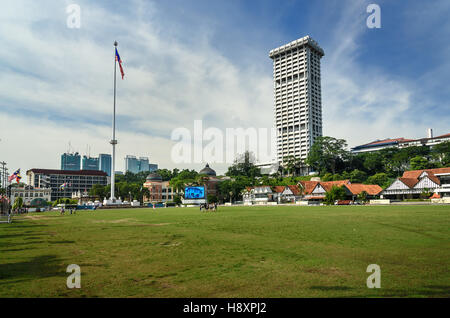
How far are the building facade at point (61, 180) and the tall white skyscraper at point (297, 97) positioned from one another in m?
119

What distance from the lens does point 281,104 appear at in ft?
575

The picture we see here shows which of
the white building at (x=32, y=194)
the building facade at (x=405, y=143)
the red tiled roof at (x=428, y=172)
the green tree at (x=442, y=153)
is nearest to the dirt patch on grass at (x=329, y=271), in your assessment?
the red tiled roof at (x=428, y=172)

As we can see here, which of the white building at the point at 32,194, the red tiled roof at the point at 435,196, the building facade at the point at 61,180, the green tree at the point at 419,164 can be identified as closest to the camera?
the red tiled roof at the point at 435,196

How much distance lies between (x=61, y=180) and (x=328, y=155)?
156m

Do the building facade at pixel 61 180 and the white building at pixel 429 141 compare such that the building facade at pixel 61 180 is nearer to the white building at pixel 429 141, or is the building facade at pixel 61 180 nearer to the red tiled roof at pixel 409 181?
the red tiled roof at pixel 409 181

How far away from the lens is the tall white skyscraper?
16450cm

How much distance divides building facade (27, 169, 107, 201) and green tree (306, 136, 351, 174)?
135199mm

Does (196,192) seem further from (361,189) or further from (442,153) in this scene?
(442,153)

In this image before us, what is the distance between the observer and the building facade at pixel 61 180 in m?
172

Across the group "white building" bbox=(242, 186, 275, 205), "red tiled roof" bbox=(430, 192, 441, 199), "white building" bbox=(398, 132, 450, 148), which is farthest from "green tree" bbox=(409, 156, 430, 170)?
"white building" bbox=(242, 186, 275, 205)

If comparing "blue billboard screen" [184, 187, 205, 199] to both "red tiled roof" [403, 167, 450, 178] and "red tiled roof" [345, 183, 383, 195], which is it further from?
"red tiled roof" [403, 167, 450, 178]

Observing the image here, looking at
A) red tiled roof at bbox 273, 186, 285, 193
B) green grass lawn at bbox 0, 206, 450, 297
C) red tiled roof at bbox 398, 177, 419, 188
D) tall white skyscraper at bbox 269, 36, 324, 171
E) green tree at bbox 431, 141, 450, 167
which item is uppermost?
tall white skyscraper at bbox 269, 36, 324, 171
